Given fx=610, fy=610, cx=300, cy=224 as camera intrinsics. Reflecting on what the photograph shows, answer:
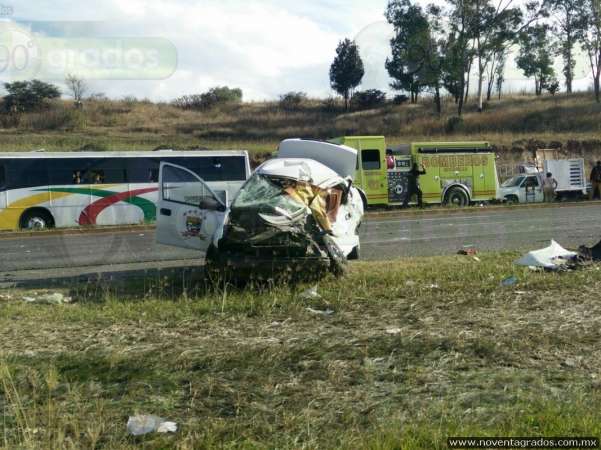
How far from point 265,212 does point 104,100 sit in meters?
59.2

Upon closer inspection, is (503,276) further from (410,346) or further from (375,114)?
(375,114)

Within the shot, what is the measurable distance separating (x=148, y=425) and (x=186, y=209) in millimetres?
5515

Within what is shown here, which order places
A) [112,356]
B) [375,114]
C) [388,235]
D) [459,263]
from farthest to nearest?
1. [375,114]
2. [388,235]
3. [459,263]
4. [112,356]

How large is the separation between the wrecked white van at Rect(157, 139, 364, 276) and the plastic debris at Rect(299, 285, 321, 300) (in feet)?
1.35

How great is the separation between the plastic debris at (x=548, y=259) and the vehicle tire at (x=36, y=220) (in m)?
16.1

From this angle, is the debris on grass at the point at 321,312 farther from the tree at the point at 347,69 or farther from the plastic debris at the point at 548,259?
the tree at the point at 347,69

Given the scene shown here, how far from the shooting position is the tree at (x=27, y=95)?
49.8 meters

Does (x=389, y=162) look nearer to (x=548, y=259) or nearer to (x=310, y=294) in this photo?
(x=548, y=259)

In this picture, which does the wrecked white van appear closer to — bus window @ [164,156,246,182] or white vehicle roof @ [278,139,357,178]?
white vehicle roof @ [278,139,357,178]

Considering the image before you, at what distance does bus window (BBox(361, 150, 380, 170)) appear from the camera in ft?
80.4

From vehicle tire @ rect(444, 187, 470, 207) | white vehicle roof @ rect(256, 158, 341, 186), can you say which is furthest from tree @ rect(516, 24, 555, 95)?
white vehicle roof @ rect(256, 158, 341, 186)

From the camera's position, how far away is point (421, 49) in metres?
46.9

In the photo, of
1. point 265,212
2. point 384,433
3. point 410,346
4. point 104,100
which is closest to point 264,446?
point 384,433

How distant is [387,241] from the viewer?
13953 millimetres
